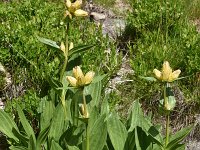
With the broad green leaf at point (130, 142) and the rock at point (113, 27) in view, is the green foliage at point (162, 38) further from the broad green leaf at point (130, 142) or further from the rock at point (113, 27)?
the broad green leaf at point (130, 142)

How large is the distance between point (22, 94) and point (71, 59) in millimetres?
1018

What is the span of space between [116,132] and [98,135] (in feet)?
0.46

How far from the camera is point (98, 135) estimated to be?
263 cm

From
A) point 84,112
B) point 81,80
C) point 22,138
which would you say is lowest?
point 22,138

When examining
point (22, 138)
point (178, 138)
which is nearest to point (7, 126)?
point (22, 138)

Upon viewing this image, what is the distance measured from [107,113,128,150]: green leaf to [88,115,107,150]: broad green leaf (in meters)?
0.11

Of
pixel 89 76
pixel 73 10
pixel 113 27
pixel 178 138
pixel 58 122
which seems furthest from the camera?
pixel 113 27

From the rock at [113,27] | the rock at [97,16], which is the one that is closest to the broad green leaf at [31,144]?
the rock at [113,27]

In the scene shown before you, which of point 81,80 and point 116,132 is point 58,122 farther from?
point 81,80

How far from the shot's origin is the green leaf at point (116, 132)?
2711 millimetres

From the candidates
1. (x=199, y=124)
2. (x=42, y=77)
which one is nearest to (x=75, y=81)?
(x=42, y=77)

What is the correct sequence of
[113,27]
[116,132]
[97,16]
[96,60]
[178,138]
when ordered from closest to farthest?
[178,138] < [116,132] < [96,60] < [113,27] < [97,16]

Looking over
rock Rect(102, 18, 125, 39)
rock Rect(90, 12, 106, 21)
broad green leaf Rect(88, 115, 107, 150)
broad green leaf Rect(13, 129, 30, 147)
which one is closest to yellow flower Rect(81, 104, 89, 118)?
broad green leaf Rect(88, 115, 107, 150)

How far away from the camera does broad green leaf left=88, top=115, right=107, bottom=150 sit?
8.58ft
